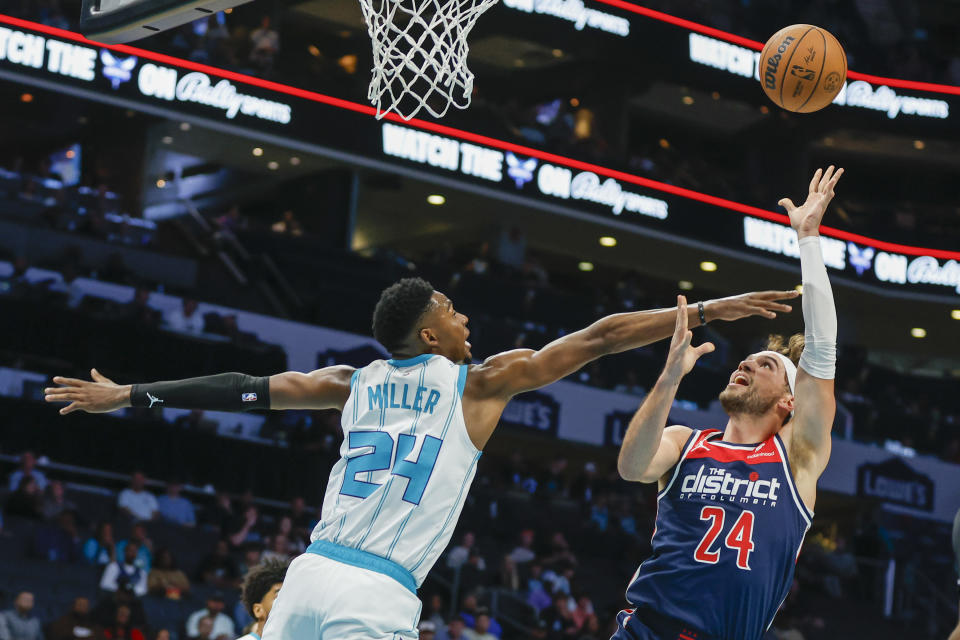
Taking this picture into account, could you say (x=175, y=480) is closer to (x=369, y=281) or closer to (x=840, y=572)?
(x=369, y=281)

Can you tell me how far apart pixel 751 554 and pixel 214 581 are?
943 centimetres

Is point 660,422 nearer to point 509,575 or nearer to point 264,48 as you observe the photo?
point 509,575

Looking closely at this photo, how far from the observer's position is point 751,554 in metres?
4.89

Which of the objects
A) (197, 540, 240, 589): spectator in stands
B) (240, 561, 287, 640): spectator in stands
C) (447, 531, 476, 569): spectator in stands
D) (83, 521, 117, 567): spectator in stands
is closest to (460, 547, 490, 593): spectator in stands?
(447, 531, 476, 569): spectator in stands

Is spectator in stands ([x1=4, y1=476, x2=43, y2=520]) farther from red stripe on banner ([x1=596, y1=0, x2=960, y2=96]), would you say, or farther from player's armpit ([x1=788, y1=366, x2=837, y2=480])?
red stripe on banner ([x1=596, y1=0, x2=960, y2=96])

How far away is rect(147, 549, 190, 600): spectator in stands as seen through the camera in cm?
1262

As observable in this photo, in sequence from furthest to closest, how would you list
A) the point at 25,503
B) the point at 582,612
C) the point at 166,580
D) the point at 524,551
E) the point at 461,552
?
1. the point at 524,551
2. the point at 461,552
3. the point at 582,612
4. the point at 25,503
5. the point at 166,580

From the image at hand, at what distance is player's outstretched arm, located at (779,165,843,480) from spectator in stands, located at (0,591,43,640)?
8.40 m

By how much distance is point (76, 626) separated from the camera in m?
11.4

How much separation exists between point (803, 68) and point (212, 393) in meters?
4.94

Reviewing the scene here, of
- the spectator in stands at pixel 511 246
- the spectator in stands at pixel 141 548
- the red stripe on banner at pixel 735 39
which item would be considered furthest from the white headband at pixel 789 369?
the red stripe on banner at pixel 735 39

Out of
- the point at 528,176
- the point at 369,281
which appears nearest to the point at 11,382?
the point at 369,281

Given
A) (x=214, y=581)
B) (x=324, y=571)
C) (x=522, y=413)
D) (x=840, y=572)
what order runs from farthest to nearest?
(x=522, y=413), (x=840, y=572), (x=214, y=581), (x=324, y=571)

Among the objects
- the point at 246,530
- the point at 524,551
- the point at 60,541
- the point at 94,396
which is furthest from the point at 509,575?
the point at 94,396
